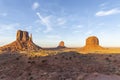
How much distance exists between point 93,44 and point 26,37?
226ft

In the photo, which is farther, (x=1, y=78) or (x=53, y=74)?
(x=1, y=78)

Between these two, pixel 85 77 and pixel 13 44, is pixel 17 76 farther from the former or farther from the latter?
pixel 13 44

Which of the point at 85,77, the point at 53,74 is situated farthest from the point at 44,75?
the point at 85,77

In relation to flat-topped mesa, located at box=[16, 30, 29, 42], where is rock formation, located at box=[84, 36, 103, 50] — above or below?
below

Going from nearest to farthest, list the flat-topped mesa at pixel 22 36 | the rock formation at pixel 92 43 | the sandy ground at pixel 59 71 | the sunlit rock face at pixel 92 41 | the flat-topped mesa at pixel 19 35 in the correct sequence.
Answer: the sandy ground at pixel 59 71 < the rock formation at pixel 92 43 < the sunlit rock face at pixel 92 41 < the flat-topped mesa at pixel 19 35 < the flat-topped mesa at pixel 22 36

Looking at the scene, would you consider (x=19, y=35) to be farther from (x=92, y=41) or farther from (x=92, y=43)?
(x=92, y=43)

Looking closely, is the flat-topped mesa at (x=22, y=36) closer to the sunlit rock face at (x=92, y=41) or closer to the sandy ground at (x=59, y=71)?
the sunlit rock face at (x=92, y=41)

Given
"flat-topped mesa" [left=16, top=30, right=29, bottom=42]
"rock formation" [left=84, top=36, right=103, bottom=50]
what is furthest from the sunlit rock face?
"flat-topped mesa" [left=16, top=30, right=29, bottom=42]

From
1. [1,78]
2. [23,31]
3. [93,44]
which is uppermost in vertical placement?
[23,31]

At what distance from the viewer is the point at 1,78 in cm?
2436

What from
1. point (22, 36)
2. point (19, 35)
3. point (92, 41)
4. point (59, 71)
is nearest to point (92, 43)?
point (92, 41)

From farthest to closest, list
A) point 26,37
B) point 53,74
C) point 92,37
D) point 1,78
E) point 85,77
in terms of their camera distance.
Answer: point 26,37 → point 92,37 → point 1,78 → point 53,74 → point 85,77

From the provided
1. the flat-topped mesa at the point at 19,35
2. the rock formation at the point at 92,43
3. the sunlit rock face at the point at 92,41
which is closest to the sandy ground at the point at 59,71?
the rock formation at the point at 92,43

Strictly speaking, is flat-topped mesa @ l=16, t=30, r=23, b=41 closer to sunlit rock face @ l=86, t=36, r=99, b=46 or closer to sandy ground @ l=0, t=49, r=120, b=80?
sunlit rock face @ l=86, t=36, r=99, b=46
